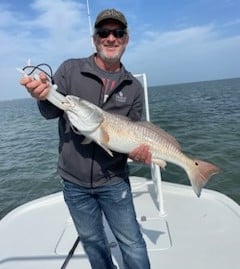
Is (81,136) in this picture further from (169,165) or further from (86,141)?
(169,165)

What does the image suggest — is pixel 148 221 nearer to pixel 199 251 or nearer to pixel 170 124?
pixel 199 251

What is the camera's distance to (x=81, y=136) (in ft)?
9.83

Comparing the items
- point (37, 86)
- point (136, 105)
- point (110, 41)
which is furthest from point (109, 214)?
point (110, 41)

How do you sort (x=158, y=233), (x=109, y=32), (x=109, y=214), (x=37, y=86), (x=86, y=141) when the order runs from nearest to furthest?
(x=37, y=86)
(x=86, y=141)
(x=109, y=32)
(x=109, y=214)
(x=158, y=233)

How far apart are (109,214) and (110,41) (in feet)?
4.65

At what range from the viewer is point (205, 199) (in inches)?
208

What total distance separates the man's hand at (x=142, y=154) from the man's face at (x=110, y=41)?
0.74 m

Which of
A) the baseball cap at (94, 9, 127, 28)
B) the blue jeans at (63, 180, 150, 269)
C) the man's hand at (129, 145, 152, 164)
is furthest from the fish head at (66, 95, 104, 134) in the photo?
the baseball cap at (94, 9, 127, 28)

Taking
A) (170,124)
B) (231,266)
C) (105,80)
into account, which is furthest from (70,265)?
(170,124)

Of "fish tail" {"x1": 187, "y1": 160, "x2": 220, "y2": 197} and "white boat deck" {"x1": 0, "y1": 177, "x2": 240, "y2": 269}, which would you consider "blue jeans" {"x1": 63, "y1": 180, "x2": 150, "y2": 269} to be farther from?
"white boat deck" {"x1": 0, "y1": 177, "x2": 240, "y2": 269}

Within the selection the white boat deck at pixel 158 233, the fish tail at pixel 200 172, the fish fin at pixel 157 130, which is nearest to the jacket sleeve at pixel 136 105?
the fish fin at pixel 157 130

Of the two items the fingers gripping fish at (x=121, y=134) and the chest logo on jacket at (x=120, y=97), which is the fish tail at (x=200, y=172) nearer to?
the fingers gripping fish at (x=121, y=134)

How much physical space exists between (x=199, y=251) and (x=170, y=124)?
560 inches

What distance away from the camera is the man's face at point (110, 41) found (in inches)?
117
